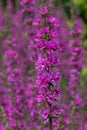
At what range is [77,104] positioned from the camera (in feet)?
23.7

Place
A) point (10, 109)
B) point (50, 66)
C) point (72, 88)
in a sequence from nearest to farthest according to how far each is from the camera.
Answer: point (50, 66) → point (10, 109) → point (72, 88)

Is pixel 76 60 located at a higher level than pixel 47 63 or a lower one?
lower

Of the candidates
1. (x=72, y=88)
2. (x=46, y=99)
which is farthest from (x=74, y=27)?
(x=46, y=99)

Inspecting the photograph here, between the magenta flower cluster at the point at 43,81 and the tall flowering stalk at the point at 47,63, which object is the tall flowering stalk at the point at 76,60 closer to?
the magenta flower cluster at the point at 43,81

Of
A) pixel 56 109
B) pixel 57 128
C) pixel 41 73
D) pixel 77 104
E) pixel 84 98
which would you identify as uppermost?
pixel 41 73

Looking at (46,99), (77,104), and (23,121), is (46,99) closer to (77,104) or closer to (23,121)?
(23,121)

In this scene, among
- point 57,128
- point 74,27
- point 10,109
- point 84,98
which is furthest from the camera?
point 84,98

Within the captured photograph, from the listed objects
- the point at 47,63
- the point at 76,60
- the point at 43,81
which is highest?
the point at 47,63

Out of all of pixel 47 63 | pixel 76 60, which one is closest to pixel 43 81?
pixel 47 63

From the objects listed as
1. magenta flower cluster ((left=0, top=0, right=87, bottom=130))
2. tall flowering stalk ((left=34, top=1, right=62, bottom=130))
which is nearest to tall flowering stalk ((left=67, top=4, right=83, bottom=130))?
magenta flower cluster ((left=0, top=0, right=87, bottom=130))

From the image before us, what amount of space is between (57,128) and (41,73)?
0.96 m

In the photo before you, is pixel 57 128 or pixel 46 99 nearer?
pixel 46 99

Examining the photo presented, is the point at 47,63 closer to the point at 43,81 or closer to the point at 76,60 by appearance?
the point at 43,81

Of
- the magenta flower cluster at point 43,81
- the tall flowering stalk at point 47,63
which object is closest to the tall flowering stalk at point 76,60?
the magenta flower cluster at point 43,81
